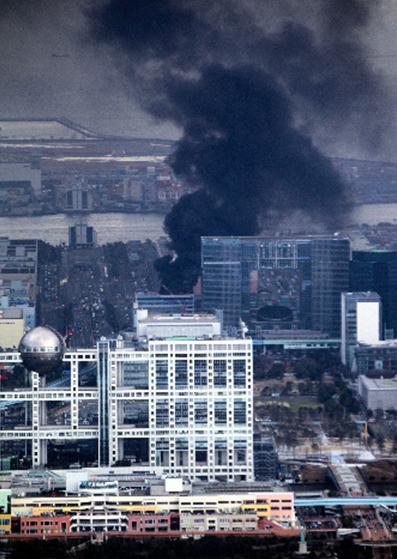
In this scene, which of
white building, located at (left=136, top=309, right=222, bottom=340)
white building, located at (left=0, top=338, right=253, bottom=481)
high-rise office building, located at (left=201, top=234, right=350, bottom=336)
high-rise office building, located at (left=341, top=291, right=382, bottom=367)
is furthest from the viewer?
high-rise office building, located at (left=201, top=234, right=350, bottom=336)

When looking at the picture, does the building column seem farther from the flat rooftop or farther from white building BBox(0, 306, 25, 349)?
the flat rooftop

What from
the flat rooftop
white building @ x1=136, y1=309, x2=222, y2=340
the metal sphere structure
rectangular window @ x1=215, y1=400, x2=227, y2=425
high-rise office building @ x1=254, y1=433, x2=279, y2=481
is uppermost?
white building @ x1=136, y1=309, x2=222, y2=340

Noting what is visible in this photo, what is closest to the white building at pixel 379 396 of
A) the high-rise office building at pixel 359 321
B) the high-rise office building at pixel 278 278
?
the high-rise office building at pixel 359 321

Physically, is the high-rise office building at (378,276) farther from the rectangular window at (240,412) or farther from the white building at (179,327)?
the rectangular window at (240,412)

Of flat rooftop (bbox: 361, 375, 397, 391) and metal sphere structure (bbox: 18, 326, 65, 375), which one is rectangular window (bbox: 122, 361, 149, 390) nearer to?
metal sphere structure (bbox: 18, 326, 65, 375)

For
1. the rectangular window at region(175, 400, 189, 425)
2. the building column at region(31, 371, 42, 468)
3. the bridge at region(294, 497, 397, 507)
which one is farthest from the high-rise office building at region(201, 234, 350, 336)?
the bridge at region(294, 497, 397, 507)

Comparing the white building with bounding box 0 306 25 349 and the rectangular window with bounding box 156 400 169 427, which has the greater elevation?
the white building with bounding box 0 306 25 349

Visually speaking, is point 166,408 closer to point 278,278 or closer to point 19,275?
point 19,275

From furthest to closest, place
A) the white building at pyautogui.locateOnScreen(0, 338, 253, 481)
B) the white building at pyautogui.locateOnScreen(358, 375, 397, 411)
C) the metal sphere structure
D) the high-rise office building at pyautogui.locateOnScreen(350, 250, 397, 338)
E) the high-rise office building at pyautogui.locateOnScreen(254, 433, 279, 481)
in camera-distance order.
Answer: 1. the high-rise office building at pyautogui.locateOnScreen(350, 250, 397, 338)
2. the white building at pyautogui.locateOnScreen(358, 375, 397, 411)
3. the metal sphere structure
4. the white building at pyautogui.locateOnScreen(0, 338, 253, 481)
5. the high-rise office building at pyautogui.locateOnScreen(254, 433, 279, 481)

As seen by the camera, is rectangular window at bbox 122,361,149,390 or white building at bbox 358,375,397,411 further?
white building at bbox 358,375,397,411
